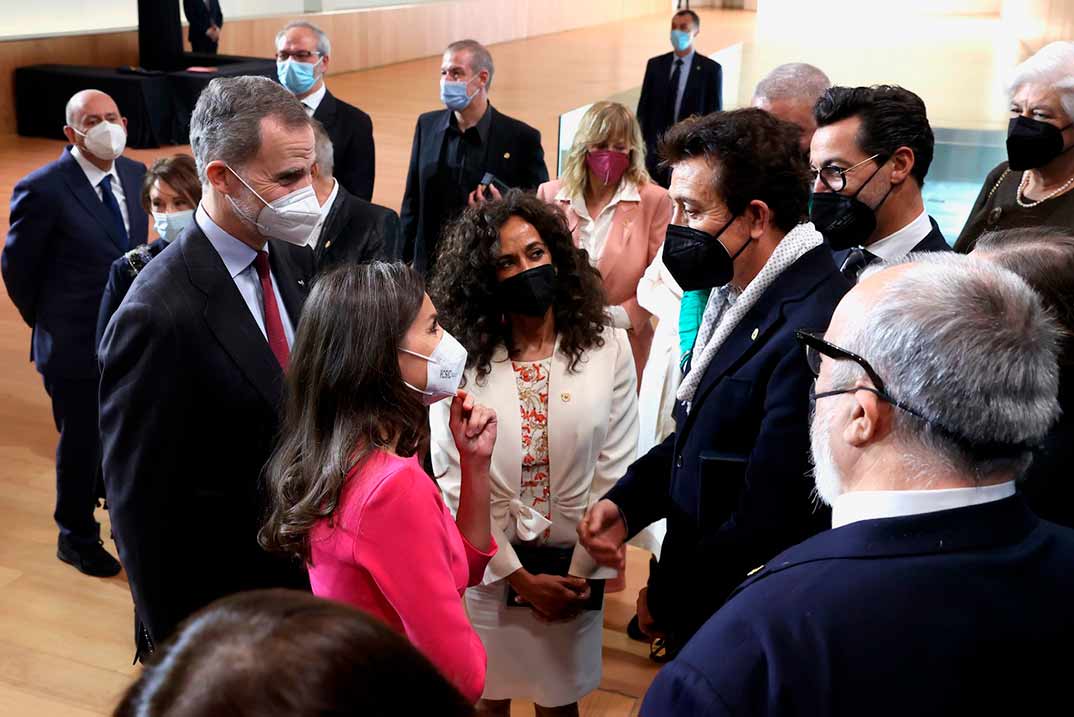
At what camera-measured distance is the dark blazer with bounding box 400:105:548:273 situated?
5.23 meters

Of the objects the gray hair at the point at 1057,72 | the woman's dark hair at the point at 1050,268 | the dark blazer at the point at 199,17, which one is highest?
the gray hair at the point at 1057,72

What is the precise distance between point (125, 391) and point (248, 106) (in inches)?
28.5

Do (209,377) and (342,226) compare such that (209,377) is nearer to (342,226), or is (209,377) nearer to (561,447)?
(561,447)

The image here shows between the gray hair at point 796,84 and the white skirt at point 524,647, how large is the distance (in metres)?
2.34

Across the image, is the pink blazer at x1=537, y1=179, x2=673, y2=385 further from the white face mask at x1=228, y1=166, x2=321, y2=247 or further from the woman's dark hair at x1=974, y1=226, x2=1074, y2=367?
the woman's dark hair at x1=974, y1=226, x2=1074, y2=367

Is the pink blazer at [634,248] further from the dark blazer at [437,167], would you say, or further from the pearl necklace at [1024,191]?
the pearl necklace at [1024,191]

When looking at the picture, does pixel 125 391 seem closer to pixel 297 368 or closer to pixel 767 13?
pixel 297 368

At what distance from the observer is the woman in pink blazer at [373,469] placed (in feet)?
6.02

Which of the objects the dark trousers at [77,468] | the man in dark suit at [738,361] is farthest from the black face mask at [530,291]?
the dark trousers at [77,468]

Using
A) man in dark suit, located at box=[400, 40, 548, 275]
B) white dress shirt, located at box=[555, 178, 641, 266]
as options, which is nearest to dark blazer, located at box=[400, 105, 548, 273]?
man in dark suit, located at box=[400, 40, 548, 275]

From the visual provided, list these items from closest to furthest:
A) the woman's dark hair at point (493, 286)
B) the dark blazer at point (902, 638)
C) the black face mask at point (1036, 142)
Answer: the dark blazer at point (902, 638) < the woman's dark hair at point (493, 286) < the black face mask at point (1036, 142)

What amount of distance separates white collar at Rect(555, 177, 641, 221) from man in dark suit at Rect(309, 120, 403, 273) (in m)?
0.96

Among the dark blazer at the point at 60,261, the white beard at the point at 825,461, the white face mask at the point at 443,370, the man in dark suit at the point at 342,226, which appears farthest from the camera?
the dark blazer at the point at 60,261

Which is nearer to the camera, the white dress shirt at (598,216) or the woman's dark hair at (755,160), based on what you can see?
the woman's dark hair at (755,160)
